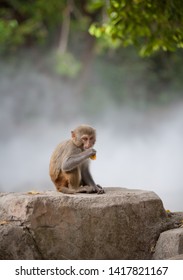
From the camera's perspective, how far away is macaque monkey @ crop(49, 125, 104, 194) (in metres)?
7.04

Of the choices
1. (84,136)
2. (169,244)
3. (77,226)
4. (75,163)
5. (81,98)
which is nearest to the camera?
(77,226)

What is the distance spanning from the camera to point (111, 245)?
6520 millimetres

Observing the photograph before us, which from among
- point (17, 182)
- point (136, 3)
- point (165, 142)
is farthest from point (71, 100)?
point (136, 3)

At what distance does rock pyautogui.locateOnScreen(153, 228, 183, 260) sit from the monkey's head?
4.29 ft

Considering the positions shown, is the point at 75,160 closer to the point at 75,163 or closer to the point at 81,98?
the point at 75,163

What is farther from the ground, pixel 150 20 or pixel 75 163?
pixel 150 20

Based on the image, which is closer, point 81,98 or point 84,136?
point 84,136

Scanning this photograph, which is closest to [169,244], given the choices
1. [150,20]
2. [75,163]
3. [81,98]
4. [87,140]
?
[75,163]

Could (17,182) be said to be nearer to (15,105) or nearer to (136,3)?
(15,105)

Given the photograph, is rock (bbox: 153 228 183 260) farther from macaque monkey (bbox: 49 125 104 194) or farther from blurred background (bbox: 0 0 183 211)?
blurred background (bbox: 0 0 183 211)

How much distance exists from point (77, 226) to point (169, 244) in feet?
3.12

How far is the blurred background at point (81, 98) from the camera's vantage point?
2089 cm

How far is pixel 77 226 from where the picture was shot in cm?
638

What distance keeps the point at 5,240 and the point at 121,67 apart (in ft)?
72.8
